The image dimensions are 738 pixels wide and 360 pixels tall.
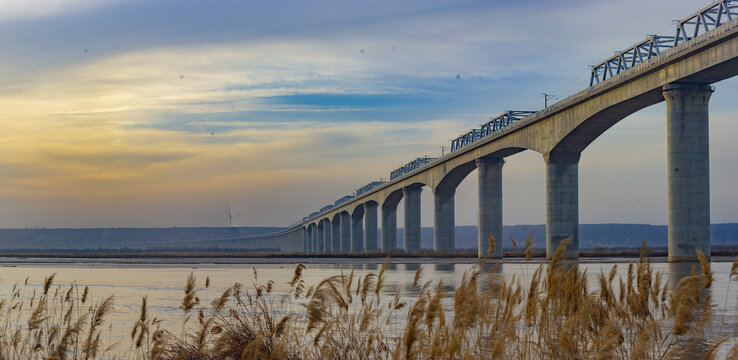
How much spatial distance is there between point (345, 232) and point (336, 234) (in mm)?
15616

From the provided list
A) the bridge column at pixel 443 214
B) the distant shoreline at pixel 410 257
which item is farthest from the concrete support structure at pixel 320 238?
the distant shoreline at pixel 410 257

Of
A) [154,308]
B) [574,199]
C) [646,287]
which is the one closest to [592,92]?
[574,199]

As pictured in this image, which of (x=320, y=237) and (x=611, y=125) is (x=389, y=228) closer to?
(x=611, y=125)

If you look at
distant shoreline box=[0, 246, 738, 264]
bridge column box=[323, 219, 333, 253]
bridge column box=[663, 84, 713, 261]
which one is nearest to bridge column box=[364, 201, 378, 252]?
distant shoreline box=[0, 246, 738, 264]

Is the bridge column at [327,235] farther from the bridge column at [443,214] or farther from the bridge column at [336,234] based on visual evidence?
the bridge column at [443,214]

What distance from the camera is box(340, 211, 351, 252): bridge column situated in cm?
13700

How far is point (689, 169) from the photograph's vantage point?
41.1 m

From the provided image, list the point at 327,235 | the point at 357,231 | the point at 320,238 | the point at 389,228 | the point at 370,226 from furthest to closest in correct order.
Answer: the point at 320,238 < the point at 327,235 < the point at 357,231 < the point at 370,226 < the point at 389,228

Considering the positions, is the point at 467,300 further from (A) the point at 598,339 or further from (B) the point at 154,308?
(B) the point at 154,308

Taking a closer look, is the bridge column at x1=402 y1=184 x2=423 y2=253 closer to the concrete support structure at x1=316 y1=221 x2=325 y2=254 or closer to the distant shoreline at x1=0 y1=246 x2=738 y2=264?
the distant shoreline at x1=0 y1=246 x2=738 y2=264

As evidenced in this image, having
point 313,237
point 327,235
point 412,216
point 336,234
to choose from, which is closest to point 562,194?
point 412,216

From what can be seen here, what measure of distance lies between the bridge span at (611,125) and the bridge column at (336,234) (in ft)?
209

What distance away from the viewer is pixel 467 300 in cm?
653

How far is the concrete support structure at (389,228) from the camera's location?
103 meters
